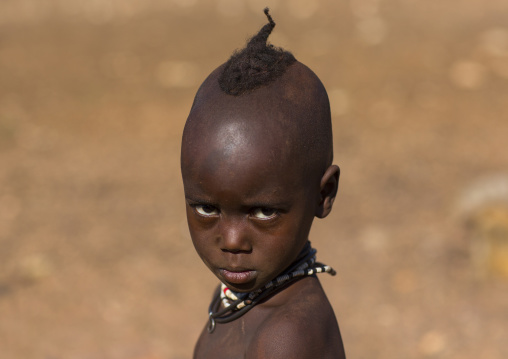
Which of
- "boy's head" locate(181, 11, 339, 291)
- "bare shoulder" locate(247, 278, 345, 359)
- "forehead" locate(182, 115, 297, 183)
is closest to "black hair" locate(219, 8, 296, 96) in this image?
"boy's head" locate(181, 11, 339, 291)

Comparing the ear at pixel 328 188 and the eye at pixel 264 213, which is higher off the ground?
the ear at pixel 328 188

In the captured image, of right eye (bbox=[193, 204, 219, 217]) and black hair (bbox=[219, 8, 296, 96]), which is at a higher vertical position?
black hair (bbox=[219, 8, 296, 96])

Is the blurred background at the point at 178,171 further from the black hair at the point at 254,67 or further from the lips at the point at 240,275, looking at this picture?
the black hair at the point at 254,67

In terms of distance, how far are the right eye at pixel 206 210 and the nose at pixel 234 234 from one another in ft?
0.12

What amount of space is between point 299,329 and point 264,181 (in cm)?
46

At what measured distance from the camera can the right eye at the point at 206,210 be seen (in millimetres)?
2355

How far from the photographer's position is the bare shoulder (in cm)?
235

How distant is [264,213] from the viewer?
7.67ft

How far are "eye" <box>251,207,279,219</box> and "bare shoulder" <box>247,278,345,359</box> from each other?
31 centimetres

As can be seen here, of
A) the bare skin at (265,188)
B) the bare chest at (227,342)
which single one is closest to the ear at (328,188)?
the bare skin at (265,188)

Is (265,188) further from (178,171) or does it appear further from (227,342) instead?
(178,171)

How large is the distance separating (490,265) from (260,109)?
450cm

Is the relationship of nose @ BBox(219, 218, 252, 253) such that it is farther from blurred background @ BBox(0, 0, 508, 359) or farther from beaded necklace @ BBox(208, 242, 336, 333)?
blurred background @ BBox(0, 0, 508, 359)

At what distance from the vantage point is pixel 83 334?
5.97m
